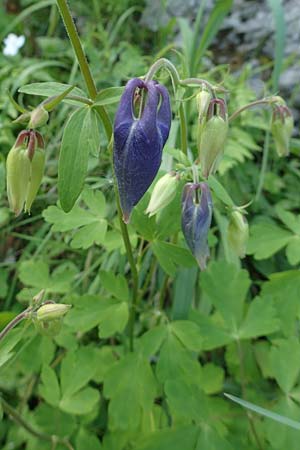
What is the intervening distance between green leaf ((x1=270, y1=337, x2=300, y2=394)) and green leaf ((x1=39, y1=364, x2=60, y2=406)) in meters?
0.63

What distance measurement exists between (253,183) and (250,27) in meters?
1.13

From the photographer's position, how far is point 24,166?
108 centimetres

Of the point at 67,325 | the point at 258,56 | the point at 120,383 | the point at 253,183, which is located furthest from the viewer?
the point at 258,56

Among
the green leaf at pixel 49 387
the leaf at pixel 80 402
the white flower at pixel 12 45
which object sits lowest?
the leaf at pixel 80 402

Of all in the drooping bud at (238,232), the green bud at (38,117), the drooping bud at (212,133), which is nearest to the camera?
the green bud at (38,117)

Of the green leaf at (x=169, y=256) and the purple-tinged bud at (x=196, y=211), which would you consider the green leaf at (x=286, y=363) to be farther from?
the purple-tinged bud at (x=196, y=211)

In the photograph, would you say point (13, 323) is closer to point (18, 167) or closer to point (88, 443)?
point (18, 167)

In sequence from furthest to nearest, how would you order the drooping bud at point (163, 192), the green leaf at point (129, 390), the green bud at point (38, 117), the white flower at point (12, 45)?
1. the white flower at point (12, 45)
2. the green leaf at point (129, 390)
3. the drooping bud at point (163, 192)
4. the green bud at point (38, 117)

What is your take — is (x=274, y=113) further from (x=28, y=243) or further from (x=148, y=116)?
(x=28, y=243)

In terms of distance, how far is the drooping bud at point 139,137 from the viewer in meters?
1.03

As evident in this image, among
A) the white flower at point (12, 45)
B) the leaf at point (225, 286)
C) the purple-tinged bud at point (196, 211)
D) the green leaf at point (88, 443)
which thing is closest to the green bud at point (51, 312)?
the purple-tinged bud at point (196, 211)

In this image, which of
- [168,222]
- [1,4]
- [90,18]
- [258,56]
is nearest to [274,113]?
[168,222]

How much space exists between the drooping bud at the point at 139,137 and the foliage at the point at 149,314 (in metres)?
0.08

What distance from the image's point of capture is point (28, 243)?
7.95 feet
